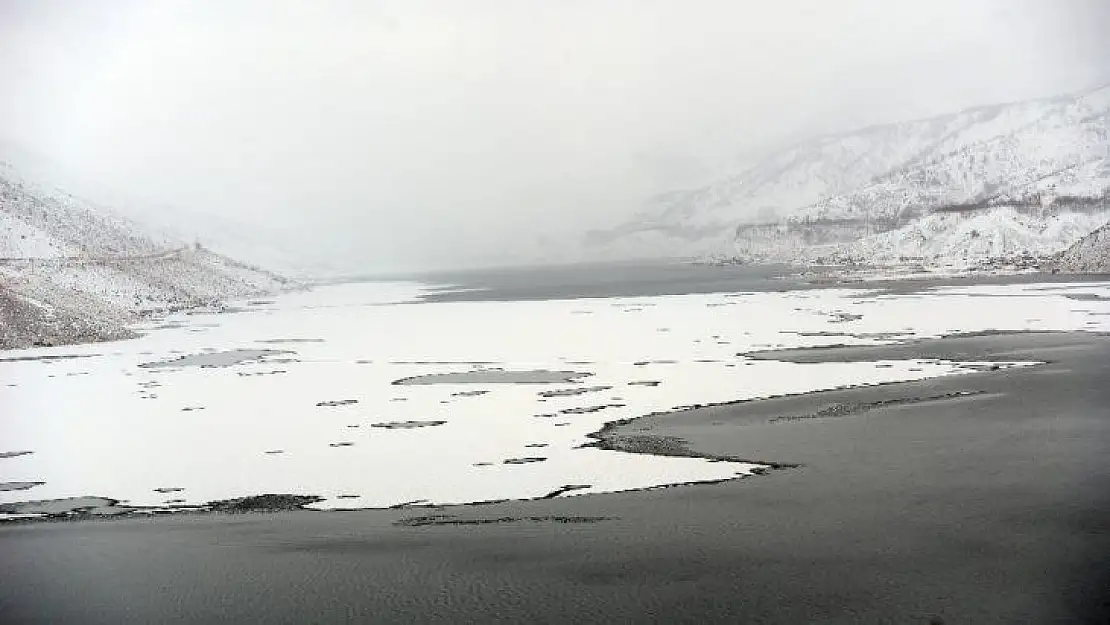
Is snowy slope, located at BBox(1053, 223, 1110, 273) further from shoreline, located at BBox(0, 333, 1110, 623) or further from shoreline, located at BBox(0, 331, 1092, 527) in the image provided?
shoreline, located at BBox(0, 333, 1110, 623)

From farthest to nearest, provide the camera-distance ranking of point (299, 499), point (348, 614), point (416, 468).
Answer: point (416, 468), point (299, 499), point (348, 614)

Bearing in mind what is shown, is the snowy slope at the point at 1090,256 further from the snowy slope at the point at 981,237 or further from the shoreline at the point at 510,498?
the shoreline at the point at 510,498

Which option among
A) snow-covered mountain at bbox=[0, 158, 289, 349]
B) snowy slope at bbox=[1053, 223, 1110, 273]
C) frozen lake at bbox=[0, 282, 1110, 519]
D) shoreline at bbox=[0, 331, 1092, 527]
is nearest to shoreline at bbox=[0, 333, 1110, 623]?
shoreline at bbox=[0, 331, 1092, 527]

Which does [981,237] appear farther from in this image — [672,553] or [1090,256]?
[672,553]

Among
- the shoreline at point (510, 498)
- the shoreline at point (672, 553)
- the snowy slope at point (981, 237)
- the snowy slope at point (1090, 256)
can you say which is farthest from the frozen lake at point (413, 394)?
the snowy slope at point (981, 237)

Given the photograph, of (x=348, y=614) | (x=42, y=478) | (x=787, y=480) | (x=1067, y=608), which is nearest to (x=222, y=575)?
(x=348, y=614)

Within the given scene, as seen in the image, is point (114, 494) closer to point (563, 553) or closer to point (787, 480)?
point (563, 553)
